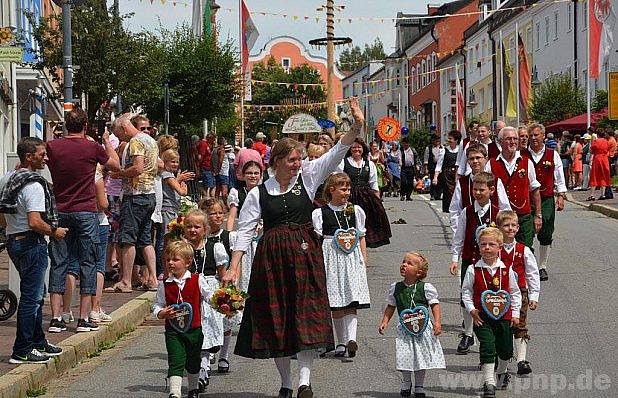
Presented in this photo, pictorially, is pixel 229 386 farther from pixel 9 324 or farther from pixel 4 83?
pixel 4 83

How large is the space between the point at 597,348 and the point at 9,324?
18.4 ft

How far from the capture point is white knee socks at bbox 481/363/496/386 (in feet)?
25.6

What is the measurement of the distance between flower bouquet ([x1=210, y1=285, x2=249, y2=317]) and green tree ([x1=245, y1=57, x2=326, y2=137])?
73.9 metres

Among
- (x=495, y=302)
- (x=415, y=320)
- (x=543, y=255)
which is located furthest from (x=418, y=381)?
(x=543, y=255)

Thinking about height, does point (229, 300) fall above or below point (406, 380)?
above

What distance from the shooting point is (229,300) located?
773cm

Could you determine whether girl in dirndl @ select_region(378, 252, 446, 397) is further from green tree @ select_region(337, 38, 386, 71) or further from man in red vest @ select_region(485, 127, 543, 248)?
green tree @ select_region(337, 38, 386, 71)

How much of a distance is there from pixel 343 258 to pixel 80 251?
8.08ft

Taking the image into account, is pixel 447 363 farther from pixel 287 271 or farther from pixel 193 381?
pixel 193 381

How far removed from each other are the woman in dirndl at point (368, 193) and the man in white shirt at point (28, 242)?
5260 mm

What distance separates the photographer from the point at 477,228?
384 inches

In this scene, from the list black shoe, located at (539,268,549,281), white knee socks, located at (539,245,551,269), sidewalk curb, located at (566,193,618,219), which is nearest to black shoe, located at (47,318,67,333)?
black shoe, located at (539,268,549,281)

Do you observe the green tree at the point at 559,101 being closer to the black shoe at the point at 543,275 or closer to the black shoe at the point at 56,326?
the black shoe at the point at 543,275

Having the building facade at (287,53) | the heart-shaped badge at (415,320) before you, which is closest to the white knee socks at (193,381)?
the heart-shaped badge at (415,320)
